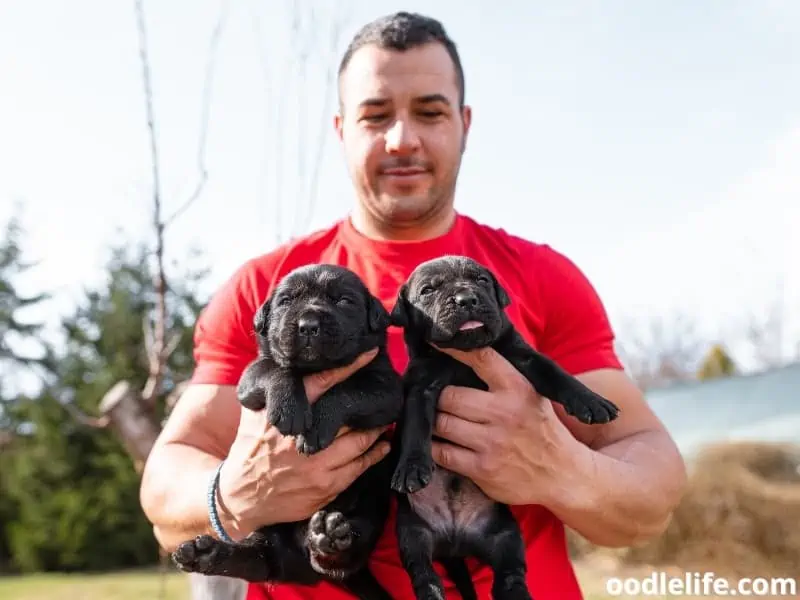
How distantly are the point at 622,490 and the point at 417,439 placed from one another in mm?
833

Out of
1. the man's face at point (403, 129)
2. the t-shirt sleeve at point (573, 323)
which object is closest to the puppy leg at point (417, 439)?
the t-shirt sleeve at point (573, 323)

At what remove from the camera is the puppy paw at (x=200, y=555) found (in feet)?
8.25

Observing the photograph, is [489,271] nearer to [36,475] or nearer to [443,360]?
[443,360]

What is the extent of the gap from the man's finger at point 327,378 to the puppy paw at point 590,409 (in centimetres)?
76

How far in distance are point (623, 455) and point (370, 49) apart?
1.98m

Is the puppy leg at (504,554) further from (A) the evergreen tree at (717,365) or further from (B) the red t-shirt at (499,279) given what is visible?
(A) the evergreen tree at (717,365)

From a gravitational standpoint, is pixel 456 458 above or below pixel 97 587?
above

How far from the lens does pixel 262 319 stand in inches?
111

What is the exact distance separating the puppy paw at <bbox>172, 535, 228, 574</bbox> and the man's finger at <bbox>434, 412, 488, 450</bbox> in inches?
34.2

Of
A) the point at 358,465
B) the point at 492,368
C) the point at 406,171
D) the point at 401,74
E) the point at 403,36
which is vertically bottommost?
the point at 358,465

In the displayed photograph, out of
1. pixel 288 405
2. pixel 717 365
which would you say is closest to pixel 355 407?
pixel 288 405

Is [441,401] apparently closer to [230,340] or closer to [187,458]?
[230,340]

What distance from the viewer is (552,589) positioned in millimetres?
2691

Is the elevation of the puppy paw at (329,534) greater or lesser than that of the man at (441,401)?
lesser
